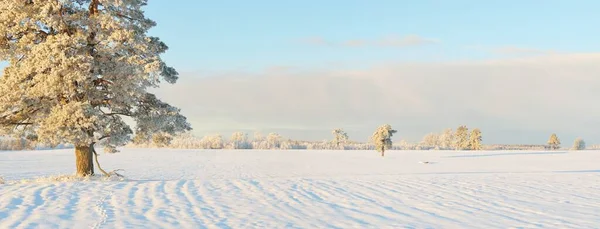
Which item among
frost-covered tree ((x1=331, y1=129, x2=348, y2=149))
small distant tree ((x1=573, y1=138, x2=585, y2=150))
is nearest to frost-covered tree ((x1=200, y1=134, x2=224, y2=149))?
frost-covered tree ((x1=331, y1=129, x2=348, y2=149))

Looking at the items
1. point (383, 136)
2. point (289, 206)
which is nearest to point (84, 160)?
point (289, 206)

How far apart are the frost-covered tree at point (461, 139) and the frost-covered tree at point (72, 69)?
9566cm

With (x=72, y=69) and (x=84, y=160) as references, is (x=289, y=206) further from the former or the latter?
(x=84, y=160)

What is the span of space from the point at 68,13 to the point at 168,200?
8.36 meters

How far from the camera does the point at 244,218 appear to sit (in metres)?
8.43

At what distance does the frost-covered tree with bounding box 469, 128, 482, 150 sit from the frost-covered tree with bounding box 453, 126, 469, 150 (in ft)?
4.45

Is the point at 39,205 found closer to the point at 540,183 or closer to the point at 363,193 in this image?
the point at 363,193

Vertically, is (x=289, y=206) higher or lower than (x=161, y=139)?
lower

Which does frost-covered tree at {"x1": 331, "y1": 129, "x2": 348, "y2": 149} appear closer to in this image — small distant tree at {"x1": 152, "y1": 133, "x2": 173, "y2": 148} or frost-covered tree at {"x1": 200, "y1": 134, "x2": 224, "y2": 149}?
frost-covered tree at {"x1": 200, "y1": 134, "x2": 224, "y2": 149}

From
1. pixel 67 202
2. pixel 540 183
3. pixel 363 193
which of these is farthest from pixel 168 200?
pixel 540 183

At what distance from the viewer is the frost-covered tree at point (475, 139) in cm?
10056

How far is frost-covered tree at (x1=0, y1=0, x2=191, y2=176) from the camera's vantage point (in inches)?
547

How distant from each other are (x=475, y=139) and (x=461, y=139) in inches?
168

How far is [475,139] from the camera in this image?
331ft
